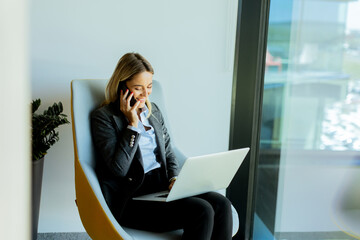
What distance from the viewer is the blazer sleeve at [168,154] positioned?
1.96 meters

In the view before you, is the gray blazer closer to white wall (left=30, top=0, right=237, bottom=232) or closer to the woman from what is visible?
the woman

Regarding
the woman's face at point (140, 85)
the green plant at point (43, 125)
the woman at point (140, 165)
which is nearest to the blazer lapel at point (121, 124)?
the woman at point (140, 165)

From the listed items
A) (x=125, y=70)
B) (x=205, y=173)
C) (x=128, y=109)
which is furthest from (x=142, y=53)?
(x=205, y=173)

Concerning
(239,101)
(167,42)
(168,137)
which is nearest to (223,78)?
(239,101)

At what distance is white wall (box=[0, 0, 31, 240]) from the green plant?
1998mm

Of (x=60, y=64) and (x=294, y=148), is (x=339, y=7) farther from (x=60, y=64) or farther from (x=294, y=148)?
(x=60, y=64)

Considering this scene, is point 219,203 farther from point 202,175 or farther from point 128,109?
point 128,109

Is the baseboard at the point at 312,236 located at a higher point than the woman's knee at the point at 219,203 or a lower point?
lower

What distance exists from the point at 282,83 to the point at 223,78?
A: 55cm

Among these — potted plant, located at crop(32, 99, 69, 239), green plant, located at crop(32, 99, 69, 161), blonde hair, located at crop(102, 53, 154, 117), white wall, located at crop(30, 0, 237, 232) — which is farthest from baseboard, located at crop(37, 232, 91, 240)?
blonde hair, located at crop(102, 53, 154, 117)

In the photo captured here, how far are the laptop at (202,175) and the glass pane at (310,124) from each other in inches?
13.2

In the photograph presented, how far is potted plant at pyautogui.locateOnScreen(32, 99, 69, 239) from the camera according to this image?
2156 millimetres

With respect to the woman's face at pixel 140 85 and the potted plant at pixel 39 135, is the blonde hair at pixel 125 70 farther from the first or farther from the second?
the potted plant at pixel 39 135

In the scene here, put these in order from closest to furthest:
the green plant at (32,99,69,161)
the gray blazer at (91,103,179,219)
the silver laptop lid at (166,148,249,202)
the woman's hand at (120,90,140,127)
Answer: the silver laptop lid at (166,148,249,202) < the gray blazer at (91,103,179,219) < the woman's hand at (120,90,140,127) < the green plant at (32,99,69,161)
